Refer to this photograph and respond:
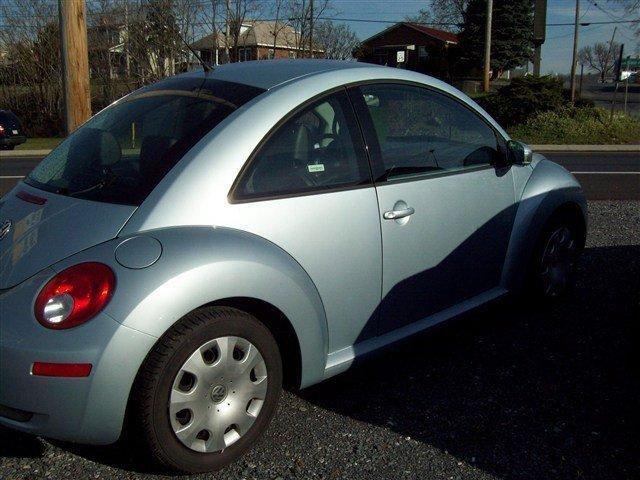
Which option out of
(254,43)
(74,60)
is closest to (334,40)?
(254,43)

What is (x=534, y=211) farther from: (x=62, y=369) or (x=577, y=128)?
(x=577, y=128)

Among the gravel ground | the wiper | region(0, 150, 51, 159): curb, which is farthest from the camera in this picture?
region(0, 150, 51, 159): curb

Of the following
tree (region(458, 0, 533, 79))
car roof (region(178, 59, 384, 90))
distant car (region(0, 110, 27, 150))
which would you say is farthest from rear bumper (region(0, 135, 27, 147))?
tree (region(458, 0, 533, 79))

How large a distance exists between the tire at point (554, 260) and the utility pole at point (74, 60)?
632 centimetres

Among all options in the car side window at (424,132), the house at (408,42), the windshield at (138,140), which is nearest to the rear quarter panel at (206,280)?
the windshield at (138,140)

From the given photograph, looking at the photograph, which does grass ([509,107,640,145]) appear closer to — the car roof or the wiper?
the car roof

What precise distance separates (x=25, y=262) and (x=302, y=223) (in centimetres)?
111

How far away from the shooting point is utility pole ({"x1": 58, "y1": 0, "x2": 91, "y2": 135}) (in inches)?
356

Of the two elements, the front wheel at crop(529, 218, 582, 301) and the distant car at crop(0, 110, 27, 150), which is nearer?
the front wheel at crop(529, 218, 582, 301)

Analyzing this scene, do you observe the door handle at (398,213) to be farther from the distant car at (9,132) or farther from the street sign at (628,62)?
the street sign at (628,62)

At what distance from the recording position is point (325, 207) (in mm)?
3258

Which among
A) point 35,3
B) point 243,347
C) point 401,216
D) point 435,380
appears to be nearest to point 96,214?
point 243,347

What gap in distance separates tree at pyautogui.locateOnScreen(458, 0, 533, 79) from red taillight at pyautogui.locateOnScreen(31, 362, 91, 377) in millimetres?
50166

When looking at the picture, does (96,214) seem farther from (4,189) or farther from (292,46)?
(292,46)
